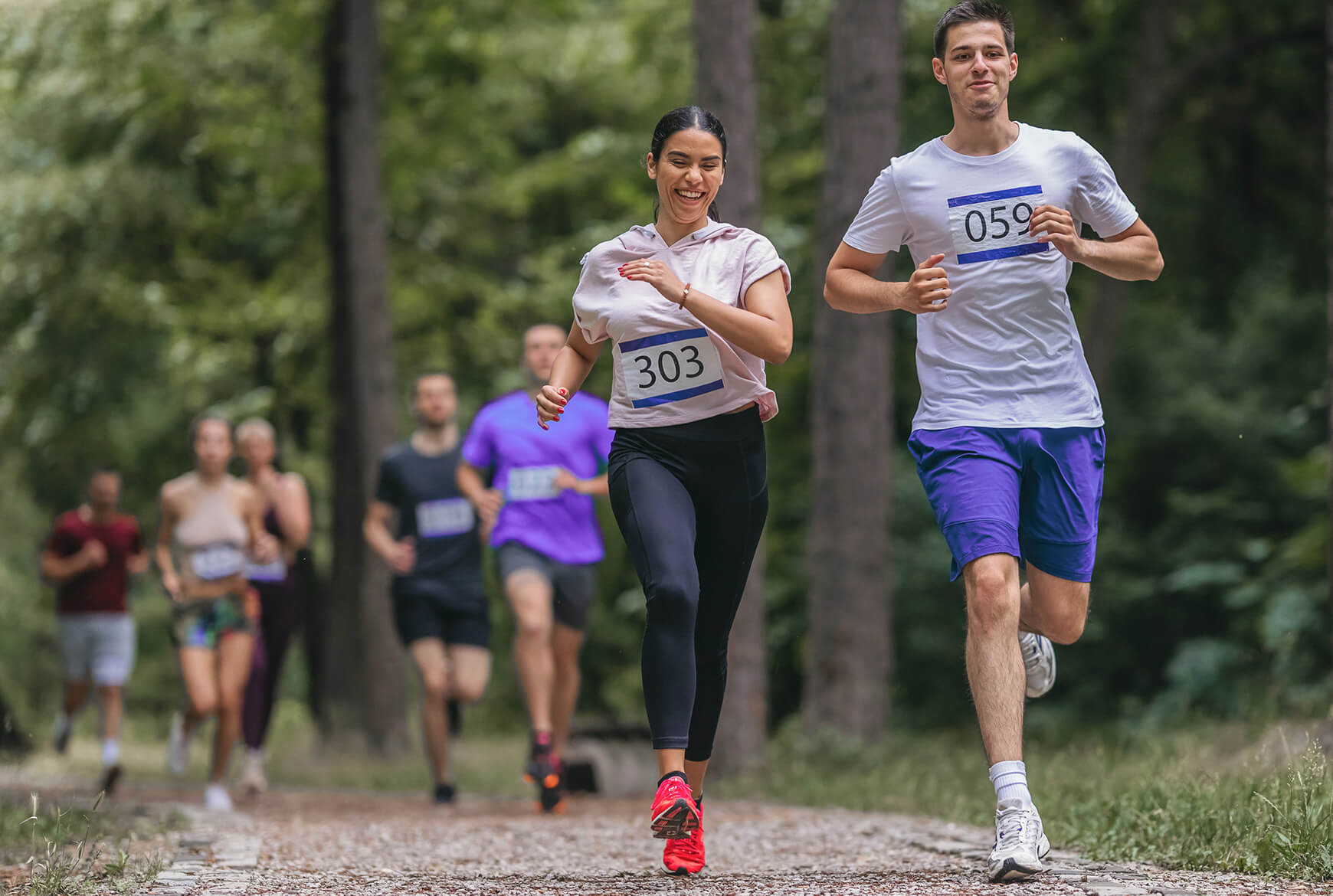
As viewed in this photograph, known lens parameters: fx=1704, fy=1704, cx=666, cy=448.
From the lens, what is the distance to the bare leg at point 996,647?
4984mm

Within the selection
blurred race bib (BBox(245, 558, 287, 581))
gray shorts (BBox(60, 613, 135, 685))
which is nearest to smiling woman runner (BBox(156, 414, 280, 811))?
blurred race bib (BBox(245, 558, 287, 581))

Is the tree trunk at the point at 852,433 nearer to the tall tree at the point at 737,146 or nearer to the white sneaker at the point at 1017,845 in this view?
the tall tree at the point at 737,146

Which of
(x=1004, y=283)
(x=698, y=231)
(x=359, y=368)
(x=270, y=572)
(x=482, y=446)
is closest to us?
(x=1004, y=283)

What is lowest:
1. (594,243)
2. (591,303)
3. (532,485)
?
(532,485)

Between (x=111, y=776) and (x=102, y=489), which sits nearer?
(x=111, y=776)

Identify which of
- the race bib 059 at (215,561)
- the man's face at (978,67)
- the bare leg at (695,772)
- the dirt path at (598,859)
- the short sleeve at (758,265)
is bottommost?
the dirt path at (598,859)

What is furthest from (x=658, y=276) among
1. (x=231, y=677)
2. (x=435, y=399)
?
(x=231, y=677)

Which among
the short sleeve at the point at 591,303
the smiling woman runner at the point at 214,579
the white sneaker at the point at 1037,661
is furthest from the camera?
the smiling woman runner at the point at 214,579

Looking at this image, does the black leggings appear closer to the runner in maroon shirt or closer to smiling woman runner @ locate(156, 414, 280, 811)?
smiling woman runner @ locate(156, 414, 280, 811)

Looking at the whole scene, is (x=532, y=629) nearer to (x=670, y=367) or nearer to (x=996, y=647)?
(x=670, y=367)

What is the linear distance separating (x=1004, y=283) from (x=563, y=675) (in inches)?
192

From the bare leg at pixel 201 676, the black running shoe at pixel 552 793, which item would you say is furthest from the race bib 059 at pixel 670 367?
the bare leg at pixel 201 676

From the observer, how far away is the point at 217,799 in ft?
32.3

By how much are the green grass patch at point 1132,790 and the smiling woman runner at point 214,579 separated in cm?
302
